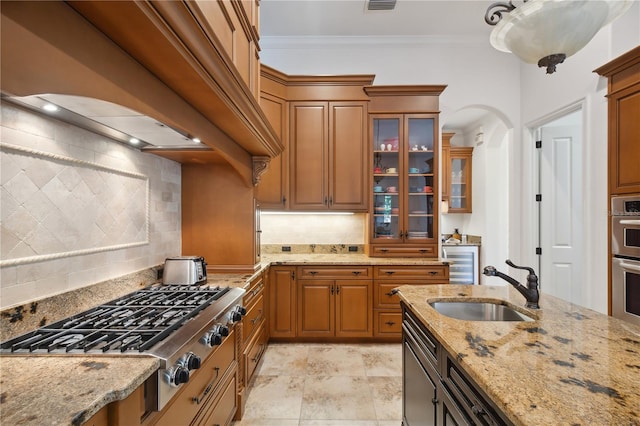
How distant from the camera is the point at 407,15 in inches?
131

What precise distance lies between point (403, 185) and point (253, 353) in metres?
2.41

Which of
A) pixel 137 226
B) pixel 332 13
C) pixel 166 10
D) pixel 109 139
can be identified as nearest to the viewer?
pixel 166 10

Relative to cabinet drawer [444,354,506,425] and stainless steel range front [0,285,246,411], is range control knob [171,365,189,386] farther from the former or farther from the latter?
cabinet drawer [444,354,506,425]

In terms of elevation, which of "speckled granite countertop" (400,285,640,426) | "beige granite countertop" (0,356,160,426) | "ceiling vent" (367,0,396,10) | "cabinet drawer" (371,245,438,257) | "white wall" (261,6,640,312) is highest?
"ceiling vent" (367,0,396,10)

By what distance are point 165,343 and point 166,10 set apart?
3.53 feet

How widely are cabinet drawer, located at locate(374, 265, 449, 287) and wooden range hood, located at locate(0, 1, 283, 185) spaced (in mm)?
2511

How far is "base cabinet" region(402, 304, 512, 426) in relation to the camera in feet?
3.13

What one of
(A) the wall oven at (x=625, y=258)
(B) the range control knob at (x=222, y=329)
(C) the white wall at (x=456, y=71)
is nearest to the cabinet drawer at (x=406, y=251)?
(C) the white wall at (x=456, y=71)

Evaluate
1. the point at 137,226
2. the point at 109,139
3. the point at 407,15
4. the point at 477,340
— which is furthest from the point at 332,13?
the point at 477,340

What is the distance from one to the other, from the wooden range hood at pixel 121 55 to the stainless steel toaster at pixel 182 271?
112cm

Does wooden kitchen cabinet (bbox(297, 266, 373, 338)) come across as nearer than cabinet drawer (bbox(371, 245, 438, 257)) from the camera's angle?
Yes

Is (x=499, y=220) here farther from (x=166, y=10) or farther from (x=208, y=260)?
(x=166, y=10)

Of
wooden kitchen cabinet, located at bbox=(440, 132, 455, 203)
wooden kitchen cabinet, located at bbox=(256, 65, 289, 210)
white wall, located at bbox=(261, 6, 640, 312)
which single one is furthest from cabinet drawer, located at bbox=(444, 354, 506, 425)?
wooden kitchen cabinet, located at bbox=(440, 132, 455, 203)

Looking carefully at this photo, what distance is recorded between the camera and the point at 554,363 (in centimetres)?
95
